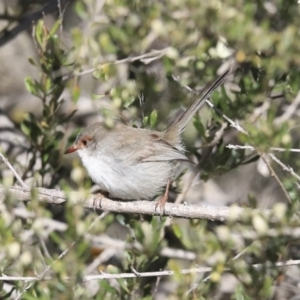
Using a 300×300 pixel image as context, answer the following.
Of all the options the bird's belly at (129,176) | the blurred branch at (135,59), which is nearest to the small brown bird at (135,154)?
the bird's belly at (129,176)

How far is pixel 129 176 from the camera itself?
540 cm

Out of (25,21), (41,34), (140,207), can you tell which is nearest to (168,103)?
(41,34)

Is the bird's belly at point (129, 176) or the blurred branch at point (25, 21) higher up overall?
the blurred branch at point (25, 21)

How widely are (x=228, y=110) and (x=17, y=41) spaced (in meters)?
3.22

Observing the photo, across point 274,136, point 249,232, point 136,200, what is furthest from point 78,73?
point 249,232

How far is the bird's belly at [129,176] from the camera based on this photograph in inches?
206

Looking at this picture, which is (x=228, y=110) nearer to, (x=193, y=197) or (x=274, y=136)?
(x=274, y=136)

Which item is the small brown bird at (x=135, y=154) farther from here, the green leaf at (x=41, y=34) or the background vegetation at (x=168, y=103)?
the green leaf at (x=41, y=34)

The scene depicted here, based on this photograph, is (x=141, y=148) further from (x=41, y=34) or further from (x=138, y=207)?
(x=41, y=34)

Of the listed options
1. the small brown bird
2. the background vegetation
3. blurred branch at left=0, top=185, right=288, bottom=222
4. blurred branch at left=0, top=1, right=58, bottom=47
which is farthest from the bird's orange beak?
blurred branch at left=0, top=1, right=58, bottom=47

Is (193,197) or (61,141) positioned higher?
(61,141)

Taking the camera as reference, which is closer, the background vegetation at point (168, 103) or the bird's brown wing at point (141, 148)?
the background vegetation at point (168, 103)

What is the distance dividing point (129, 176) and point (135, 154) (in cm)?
22

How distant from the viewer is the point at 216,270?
12.9 ft
